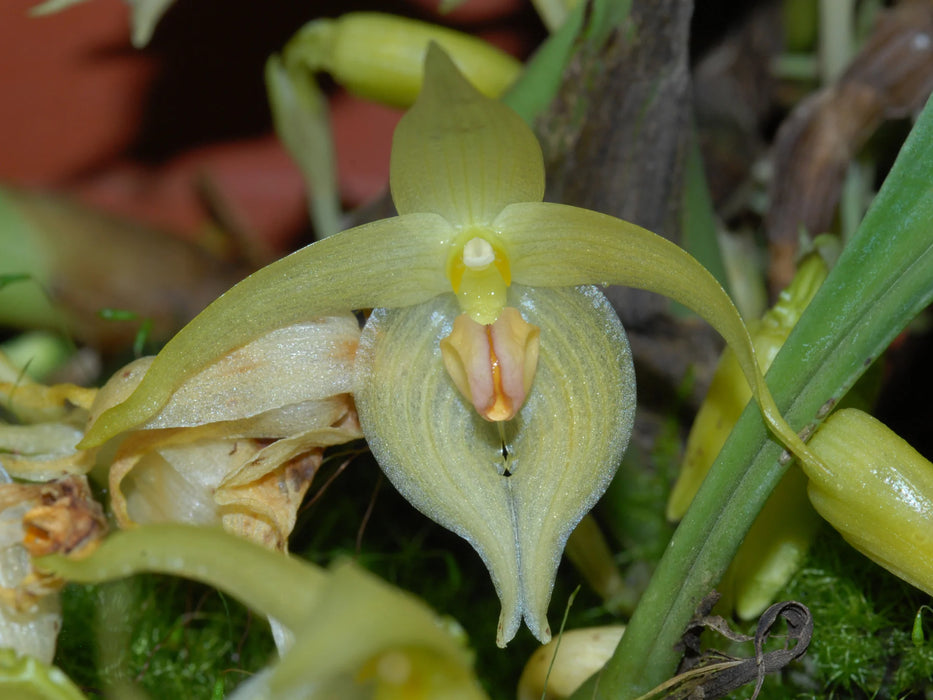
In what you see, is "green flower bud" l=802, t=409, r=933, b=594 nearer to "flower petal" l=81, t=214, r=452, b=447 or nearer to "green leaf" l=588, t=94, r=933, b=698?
"green leaf" l=588, t=94, r=933, b=698

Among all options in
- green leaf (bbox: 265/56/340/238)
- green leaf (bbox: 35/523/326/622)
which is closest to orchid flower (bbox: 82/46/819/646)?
green leaf (bbox: 35/523/326/622)

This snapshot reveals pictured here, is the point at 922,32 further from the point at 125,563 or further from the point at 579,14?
the point at 125,563

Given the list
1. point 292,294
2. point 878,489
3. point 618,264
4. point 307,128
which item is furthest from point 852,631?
point 307,128

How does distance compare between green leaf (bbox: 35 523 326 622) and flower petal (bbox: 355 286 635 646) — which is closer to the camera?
green leaf (bbox: 35 523 326 622)

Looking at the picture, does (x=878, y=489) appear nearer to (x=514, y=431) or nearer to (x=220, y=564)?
(x=514, y=431)

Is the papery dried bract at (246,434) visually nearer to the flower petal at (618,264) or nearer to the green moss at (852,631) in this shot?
the flower petal at (618,264)

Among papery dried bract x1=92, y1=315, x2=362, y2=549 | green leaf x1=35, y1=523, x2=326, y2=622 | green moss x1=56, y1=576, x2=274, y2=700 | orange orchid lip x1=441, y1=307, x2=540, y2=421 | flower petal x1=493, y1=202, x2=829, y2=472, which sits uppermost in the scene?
flower petal x1=493, y1=202, x2=829, y2=472

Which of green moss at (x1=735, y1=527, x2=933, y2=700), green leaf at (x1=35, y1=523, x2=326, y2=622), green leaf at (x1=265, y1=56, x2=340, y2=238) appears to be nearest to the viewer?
green leaf at (x1=35, y1=523, x2=326, y2=622)

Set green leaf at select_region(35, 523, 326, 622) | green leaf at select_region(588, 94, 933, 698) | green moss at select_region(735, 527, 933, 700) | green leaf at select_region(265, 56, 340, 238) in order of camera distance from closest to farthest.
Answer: green leaf at select_region(35, 523, 326, 622), green leaf at select_region(588, 94, 933, 698), green moss at select_region(735, 527, 933, 700), green leaf at select_region(265, 56, 340, 238)
